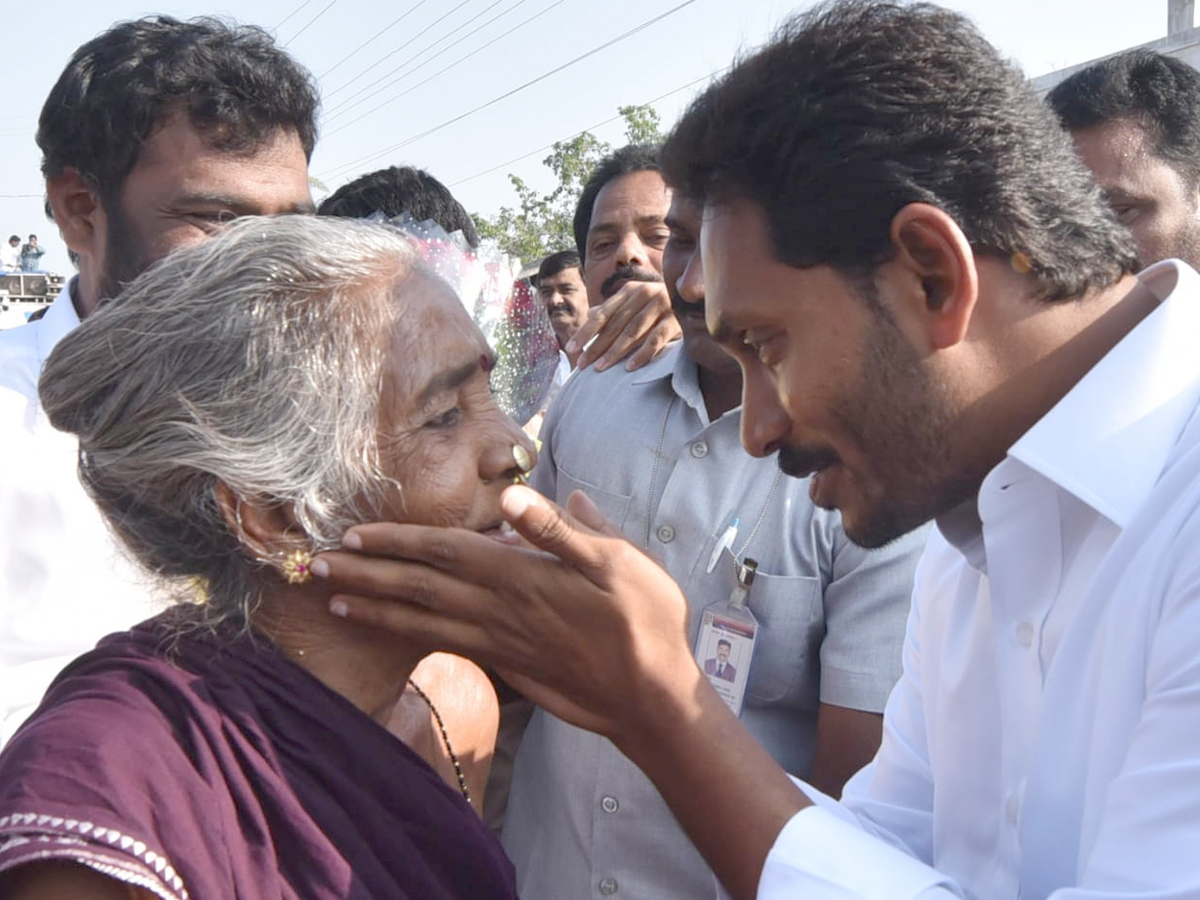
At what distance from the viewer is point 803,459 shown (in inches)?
83.2

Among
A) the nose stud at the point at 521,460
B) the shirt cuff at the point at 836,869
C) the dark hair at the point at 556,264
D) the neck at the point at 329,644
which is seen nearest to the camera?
the shirt cuff at the point at 836,869

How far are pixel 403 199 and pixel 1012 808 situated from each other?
3231 mm

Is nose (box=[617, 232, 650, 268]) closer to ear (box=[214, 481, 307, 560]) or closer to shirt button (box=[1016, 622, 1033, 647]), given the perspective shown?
ear (box=[214, 481, 307, 560])

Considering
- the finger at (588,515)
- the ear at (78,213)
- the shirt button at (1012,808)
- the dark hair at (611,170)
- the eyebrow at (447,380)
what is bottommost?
the shirt button at (1012,808)

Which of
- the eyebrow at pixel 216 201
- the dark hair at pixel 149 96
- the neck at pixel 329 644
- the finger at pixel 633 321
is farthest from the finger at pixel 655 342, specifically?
the neck at pixel 329 644

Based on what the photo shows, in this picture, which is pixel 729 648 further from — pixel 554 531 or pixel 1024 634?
pixel 554 531

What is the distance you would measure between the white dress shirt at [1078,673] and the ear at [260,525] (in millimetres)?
1048

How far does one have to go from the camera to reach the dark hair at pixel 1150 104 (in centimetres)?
371

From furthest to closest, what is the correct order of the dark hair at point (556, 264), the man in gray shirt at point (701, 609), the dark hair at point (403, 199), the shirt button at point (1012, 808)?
the dark hair at point (556, 264)
the dark hair at point (403, 199)
the man in gray shirt at point (701, 609)
the shirt button at point (1012, 808)

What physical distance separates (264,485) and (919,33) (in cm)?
148

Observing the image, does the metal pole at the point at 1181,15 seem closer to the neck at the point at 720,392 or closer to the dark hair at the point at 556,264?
the dark hair at the point at 556,264

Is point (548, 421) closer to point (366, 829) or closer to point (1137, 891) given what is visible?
point (366, 829)

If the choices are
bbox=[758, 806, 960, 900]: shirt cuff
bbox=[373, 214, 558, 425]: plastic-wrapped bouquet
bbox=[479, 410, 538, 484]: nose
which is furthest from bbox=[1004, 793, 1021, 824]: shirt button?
bbox=[373, 214, 558, 425]: plastic-wrapped bouquet

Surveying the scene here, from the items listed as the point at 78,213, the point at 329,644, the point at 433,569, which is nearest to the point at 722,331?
the point at 433,569
